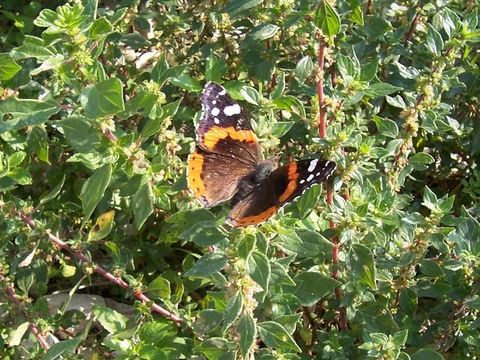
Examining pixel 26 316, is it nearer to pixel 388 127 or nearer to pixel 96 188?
A: pixel 96 188

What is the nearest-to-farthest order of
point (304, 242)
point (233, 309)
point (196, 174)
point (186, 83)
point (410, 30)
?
point (233, 309) → point (304, 242) → point (196, 174) → point (186, 83) → point (410, 30)

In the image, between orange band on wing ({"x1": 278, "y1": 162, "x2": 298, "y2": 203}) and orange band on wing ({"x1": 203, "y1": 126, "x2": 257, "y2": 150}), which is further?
orange band on wing ({"x1": 203, "y1": 126, "x2": 257, "y2": 150})

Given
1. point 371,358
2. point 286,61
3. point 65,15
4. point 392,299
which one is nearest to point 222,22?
point 286,61

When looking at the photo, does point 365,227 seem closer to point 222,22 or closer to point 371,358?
point 371,358

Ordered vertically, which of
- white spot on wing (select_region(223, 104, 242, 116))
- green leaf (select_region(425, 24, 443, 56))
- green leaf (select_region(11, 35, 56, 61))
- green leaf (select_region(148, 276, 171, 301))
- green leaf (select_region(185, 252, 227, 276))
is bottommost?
green leaf (select_region(148, 276, 171, 301))

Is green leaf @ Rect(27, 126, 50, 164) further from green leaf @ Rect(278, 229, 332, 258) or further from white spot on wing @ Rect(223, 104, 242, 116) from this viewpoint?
green leaf @ Rect(278, 229, 332, 258)

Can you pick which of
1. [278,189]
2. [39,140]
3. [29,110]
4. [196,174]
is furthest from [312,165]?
[39,140]

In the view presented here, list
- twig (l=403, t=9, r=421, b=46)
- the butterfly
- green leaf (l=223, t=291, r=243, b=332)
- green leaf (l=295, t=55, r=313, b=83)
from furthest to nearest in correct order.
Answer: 1. twig (l=403, t=9, r=421, b=46)
2. green leaf (l=295, t=55, r=313, b=83)
3. the butterfly
4. green leaf (l=223, t=291, r=243, b=332)

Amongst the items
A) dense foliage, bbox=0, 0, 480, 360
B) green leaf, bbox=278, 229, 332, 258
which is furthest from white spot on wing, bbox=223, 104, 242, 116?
green leaf, bbox=278, 229, 332, 258
